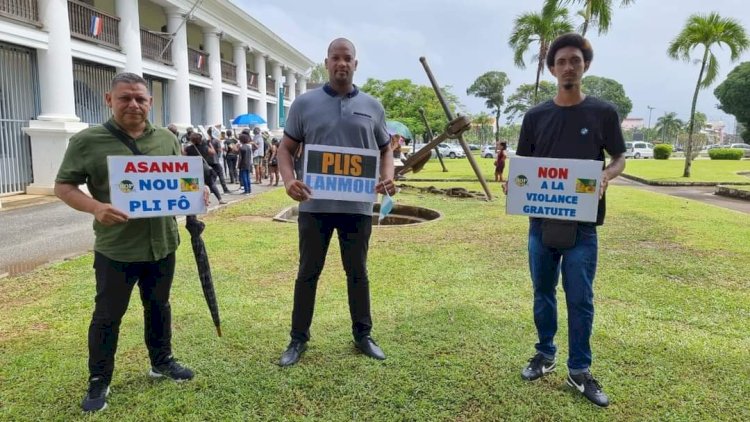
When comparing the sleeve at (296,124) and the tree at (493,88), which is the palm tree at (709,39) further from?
the tree at (493,88)

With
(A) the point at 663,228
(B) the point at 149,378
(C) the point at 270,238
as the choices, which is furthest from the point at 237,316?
(A) the point at 663,228

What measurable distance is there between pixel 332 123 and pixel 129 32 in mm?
14580

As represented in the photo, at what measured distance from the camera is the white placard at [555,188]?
281 cm

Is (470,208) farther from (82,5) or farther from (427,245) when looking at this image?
(82,5)

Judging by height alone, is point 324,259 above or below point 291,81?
below

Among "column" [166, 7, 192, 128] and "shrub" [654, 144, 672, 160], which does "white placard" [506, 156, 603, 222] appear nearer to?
"column" [166, 7, 192, 128]

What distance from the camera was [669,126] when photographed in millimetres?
97500

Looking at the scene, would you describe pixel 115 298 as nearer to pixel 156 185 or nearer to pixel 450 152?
pixel 156 185

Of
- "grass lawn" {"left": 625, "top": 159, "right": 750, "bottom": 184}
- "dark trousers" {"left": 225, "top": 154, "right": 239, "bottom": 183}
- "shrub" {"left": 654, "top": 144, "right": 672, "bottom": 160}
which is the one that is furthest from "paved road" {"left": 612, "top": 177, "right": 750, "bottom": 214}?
"shrub" {"left": 654, "top": 144, "right": 672, "bottom": 160}

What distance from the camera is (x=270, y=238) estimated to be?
747 cm

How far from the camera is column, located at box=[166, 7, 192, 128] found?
18.1m

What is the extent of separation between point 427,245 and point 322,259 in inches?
156

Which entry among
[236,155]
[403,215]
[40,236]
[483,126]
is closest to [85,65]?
[236,155]

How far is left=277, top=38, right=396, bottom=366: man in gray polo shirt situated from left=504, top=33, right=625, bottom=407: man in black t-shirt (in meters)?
0.96
